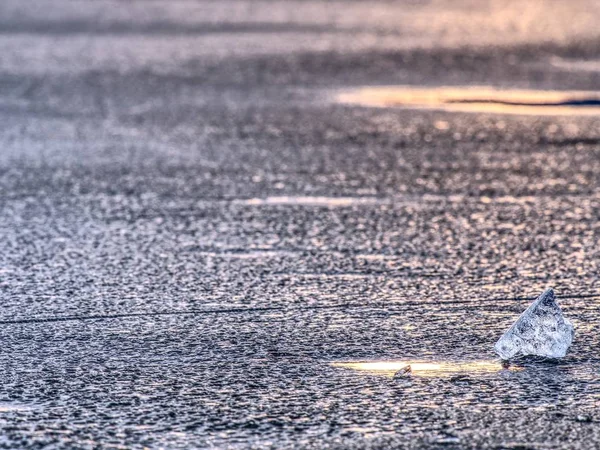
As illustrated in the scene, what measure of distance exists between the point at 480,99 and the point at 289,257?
18.2ft

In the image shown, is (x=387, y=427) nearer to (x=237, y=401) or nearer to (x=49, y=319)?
(x=237, y=401)

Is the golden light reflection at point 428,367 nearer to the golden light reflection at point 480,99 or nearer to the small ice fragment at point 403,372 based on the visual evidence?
the small ice fragment at point 403,372

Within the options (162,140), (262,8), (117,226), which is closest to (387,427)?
(117,226)

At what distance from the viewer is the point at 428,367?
13.1 ft

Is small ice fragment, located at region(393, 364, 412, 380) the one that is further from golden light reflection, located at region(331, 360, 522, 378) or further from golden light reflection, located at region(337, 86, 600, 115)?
golden light reflection, located at region(337, 86, 600, 115)

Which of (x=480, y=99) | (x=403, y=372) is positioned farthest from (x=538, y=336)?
(x=480, y=99)

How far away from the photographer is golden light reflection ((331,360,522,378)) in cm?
393

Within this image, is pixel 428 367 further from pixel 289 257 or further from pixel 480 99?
pixel 480 99

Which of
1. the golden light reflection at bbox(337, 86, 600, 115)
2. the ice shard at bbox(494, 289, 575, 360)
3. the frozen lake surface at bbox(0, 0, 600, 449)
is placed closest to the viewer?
the frozen lake surface at bbox(0, 0, 600, 449)

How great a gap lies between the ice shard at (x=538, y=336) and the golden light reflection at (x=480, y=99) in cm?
578

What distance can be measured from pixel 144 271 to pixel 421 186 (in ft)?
7.77

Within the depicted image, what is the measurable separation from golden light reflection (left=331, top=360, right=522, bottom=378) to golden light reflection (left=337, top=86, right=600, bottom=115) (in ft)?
19.8

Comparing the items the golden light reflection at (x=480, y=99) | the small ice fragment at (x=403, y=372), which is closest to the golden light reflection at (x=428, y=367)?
the small ice fragment at (x=403, y=372)

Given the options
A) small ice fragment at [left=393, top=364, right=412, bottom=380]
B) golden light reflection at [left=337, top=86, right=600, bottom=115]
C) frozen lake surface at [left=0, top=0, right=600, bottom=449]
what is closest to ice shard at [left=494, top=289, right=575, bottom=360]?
frozen lake surface at [left=0, top=0, right=600, bottom=449]
